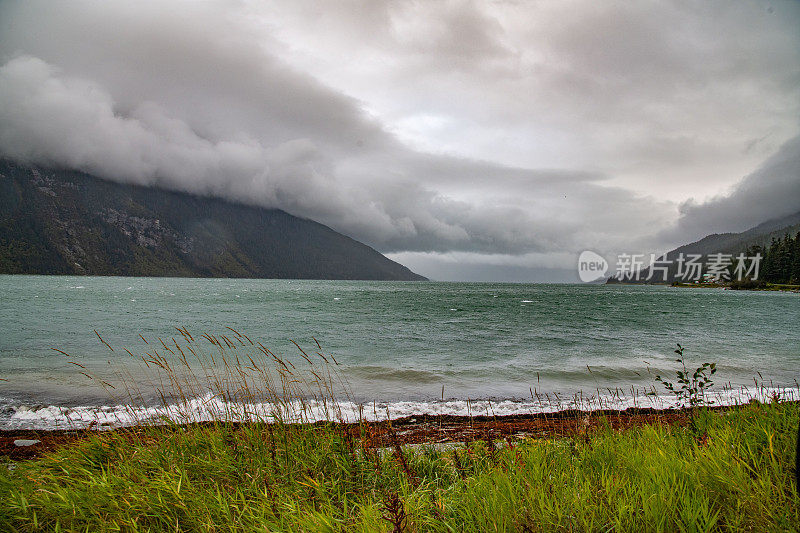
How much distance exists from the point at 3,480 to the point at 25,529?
110 cm

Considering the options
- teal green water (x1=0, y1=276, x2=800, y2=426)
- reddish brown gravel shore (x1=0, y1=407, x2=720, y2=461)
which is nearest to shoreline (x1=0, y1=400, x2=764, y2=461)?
reddish brown gravel shore (x1=0, y1=407, x2=720, y2=461)

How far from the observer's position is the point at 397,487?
4613mm

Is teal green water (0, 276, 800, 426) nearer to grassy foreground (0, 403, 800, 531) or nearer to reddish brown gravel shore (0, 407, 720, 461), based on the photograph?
reddish brown gravel shore (0, 407, 720, 461)

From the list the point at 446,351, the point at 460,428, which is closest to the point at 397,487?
the point at 460,428

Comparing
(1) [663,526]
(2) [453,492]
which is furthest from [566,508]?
(2) [453,492]

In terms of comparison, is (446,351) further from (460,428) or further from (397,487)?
(397,487)

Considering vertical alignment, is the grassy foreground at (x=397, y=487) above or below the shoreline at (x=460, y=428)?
above

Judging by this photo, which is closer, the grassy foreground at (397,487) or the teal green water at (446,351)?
the grassy foreground at (397,487)

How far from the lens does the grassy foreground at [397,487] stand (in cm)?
306

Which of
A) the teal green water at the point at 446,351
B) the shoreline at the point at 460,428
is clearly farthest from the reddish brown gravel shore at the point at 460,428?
the teal green water at the point at 446,351

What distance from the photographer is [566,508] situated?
124 inches

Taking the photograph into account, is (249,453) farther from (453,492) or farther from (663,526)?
(663,526)

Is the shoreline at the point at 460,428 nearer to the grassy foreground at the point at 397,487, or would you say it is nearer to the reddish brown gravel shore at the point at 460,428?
the reddish brown gravel shore at the point at 460,428

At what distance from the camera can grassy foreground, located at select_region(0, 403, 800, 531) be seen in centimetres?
306
